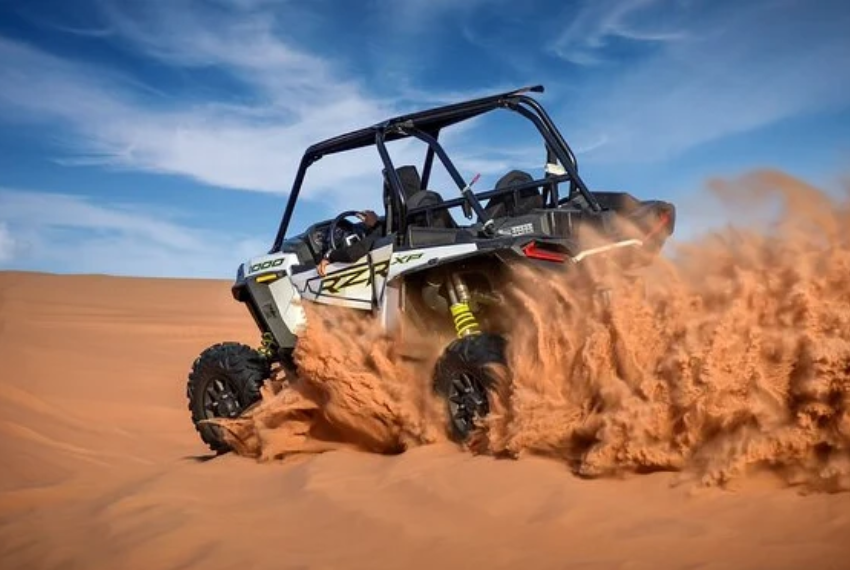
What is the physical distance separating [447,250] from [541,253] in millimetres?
642

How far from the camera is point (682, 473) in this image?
3.86 metres

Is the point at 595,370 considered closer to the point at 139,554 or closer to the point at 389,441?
the point at 389,441

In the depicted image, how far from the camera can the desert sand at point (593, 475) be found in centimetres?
340

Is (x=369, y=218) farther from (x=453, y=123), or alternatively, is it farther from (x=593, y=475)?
(x=593, y=475)

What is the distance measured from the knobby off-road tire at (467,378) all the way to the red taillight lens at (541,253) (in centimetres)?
50

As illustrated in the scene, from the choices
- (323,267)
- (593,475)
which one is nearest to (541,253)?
(593,475)

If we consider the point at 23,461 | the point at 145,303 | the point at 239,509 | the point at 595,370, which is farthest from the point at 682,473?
the point at 145,303

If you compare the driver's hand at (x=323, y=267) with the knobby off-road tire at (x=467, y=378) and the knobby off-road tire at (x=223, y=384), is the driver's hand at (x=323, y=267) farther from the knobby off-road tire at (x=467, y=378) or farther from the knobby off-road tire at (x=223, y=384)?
the knobby off-road tire at (x=467, y=378)

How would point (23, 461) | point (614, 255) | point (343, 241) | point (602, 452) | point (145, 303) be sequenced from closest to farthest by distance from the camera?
point (602, 452)
point (614, 255)
point (343, 241)
point (23, 461)
point (145, 303)

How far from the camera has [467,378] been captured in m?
5.31

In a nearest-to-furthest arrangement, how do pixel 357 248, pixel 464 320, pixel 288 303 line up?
pixel 464 320 < pixel 357 248 < pixel 288 303

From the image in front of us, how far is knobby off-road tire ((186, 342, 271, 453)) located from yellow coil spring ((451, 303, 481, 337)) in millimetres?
2230

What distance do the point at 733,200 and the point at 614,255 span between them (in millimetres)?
872

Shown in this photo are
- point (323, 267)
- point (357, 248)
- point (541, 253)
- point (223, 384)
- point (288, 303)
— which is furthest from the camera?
point (223, 384)
